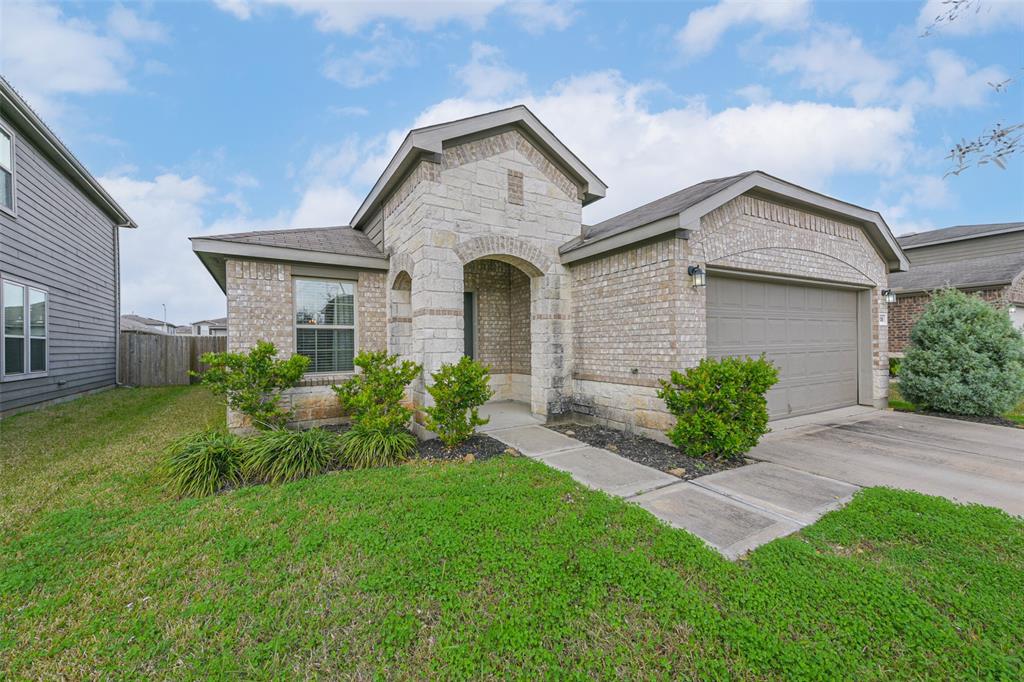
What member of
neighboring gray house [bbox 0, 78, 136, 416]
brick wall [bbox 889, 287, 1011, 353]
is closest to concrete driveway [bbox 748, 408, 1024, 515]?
→ brick wall [bbox 889, 287, 1011, 353]

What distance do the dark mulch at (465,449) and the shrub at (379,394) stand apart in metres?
0.52

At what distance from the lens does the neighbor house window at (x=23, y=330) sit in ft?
23.9

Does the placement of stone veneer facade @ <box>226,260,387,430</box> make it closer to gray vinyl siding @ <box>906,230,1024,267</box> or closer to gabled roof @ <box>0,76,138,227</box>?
gabled roof @ <box>0,76,138,227</box>

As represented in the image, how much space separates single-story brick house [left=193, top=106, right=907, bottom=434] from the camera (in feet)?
18.8

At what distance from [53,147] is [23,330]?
3923mm

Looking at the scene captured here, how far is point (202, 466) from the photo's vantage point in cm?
432

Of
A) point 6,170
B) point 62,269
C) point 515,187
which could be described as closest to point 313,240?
point 515,187

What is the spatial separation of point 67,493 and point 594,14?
997cm

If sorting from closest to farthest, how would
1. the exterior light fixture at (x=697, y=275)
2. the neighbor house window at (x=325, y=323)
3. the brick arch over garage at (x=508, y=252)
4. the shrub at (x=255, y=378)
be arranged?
1. the exterior light fixture at (x=697, y=275)
2. the shrub at (x=255, y=378)
3. the brick arch over garage at (x=508, y=252)
4. the neighbor house window at (x=325, y=323)

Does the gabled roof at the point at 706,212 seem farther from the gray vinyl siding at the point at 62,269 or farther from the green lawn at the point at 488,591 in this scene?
the gray vinyl siding at the point at 62,269

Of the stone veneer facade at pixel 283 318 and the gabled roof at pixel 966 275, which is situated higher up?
the gabled roof at pixel 966 275

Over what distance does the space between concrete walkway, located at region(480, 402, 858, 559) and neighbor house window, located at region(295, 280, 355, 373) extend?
12.7ft

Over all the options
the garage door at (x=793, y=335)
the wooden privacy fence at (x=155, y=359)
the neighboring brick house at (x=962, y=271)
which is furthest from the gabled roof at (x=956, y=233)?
the wooden privacy fence at (x=155, y=359)

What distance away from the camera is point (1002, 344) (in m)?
6.97
